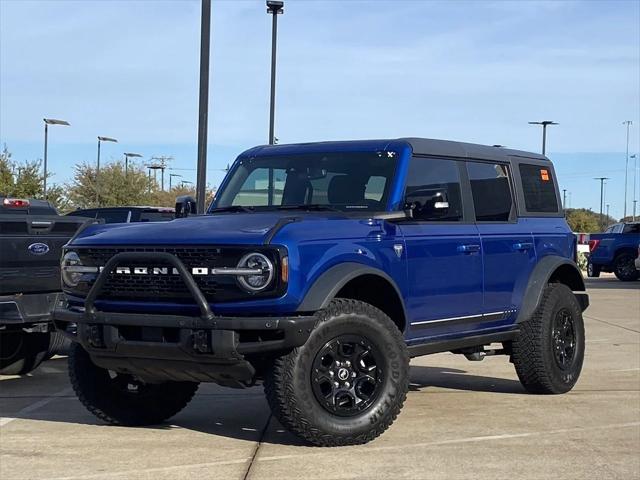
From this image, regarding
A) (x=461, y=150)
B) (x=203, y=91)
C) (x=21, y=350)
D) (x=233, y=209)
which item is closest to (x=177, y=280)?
(x=233, y=209)

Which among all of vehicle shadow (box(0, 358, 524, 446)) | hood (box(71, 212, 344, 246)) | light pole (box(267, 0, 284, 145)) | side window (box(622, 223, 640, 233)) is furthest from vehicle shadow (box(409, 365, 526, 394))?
side window (box(622, 223, 640, 233))

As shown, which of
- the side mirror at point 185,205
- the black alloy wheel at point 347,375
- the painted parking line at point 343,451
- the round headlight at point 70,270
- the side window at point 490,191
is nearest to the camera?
the painted parking line at point 343,451

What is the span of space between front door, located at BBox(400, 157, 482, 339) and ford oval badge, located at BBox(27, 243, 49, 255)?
11.5ft

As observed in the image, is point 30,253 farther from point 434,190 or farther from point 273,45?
point 273,45

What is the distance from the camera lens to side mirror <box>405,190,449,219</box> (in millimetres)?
6785

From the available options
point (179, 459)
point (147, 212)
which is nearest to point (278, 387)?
point (179, 459)

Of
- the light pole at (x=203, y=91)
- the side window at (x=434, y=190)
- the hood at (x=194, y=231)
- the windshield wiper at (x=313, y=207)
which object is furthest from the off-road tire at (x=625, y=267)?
the hood at (x=194, y=231)

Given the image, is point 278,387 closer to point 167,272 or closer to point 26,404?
point 167,272

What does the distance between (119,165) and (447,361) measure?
55361mm

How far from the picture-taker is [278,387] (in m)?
5.78

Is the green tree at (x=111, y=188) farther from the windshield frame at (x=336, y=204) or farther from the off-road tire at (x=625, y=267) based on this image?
the windshield frame at (x=336, y=204)

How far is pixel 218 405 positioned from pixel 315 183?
2.05m

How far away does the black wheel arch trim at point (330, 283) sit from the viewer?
5793 mm

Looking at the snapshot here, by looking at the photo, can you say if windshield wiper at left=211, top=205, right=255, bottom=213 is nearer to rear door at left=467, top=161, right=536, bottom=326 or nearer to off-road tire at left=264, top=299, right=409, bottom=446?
off-road tire at left=264, top=299, right=409, bottom=446
